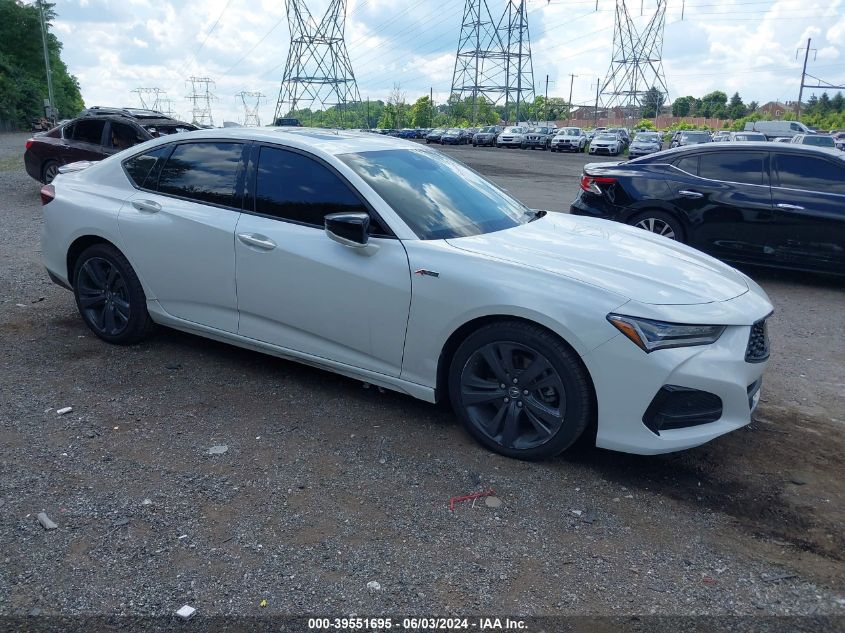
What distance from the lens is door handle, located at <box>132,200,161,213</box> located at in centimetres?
497

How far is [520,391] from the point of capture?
3740mm

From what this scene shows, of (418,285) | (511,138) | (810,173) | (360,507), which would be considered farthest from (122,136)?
(511,138)

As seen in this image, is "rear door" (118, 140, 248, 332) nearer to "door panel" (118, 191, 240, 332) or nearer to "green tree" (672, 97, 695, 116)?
"door panel" (118, 191, 240, 332)

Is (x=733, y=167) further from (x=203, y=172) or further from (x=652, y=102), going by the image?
(x=652, y=102)

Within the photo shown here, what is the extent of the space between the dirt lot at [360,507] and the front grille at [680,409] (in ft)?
1.23

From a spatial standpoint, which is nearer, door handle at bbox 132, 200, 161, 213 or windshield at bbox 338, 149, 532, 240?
windshield at bbox 338, 149, 532, 240

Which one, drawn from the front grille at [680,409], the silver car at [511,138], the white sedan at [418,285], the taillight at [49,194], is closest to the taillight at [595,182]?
the white sedan at [418,285]

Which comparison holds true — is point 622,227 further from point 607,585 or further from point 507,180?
point 507,180

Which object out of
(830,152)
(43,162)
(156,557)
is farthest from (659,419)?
(43,162)

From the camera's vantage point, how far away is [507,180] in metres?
21.2

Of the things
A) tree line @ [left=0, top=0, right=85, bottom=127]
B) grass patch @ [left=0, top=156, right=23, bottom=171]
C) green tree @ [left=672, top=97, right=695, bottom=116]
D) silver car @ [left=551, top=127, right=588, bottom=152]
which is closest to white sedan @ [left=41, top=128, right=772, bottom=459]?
grass patch @ [left=0, top=156, right=23, bottom=171]

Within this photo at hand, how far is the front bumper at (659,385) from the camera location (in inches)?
134

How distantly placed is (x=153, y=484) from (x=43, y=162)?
40.2ft

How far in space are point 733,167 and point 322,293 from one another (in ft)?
19.2
